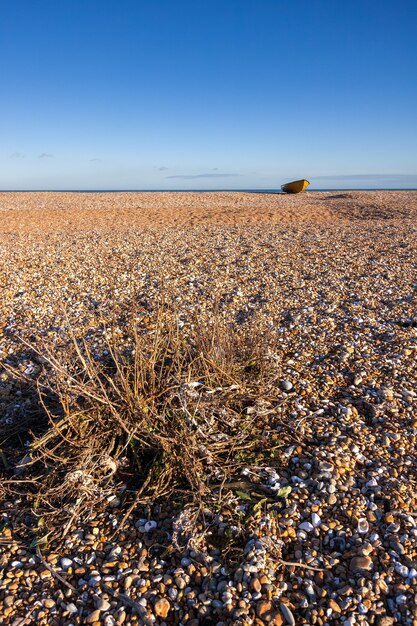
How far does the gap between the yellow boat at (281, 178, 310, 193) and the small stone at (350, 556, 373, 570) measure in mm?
25041

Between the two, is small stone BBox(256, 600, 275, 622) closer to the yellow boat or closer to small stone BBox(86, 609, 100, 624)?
small stone BBox(86, 609, 100, 624)

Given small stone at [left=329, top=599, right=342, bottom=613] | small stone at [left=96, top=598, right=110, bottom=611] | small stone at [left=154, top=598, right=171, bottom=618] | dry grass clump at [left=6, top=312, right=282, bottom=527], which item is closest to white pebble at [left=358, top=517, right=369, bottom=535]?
small stone at [left=329, top=599, right=342, bottom=613]

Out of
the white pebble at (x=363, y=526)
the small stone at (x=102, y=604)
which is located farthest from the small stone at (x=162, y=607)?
the white pebble at (x=363, y=526)

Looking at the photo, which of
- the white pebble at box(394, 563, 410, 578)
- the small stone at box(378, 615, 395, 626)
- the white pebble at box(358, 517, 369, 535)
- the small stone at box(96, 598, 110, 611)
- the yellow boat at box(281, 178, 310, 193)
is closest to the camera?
the small stone at box(378, 615, 395, 626)

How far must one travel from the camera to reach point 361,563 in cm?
218

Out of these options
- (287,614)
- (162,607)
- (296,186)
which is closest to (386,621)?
(287,614)

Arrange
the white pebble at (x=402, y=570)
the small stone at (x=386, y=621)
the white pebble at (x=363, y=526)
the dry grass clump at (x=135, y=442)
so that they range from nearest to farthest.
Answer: the small stone at (x=386, y=621), the white pebble at (x=402, y=570), the white pebble at (x=363, y=526), the dry grass clump at (x=135, y=442)

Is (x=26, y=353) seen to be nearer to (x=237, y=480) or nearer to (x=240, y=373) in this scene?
(x=240, y=373)

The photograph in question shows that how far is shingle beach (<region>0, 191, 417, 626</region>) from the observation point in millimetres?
2051

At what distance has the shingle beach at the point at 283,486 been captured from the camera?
2.05 metres

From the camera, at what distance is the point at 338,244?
9.61 metres

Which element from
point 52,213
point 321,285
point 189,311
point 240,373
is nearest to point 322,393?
point 240,373

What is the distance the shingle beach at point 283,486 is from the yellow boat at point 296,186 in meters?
19.5

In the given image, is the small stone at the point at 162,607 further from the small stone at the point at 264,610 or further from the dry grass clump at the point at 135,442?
the dry grass clump at the point at 135,442
